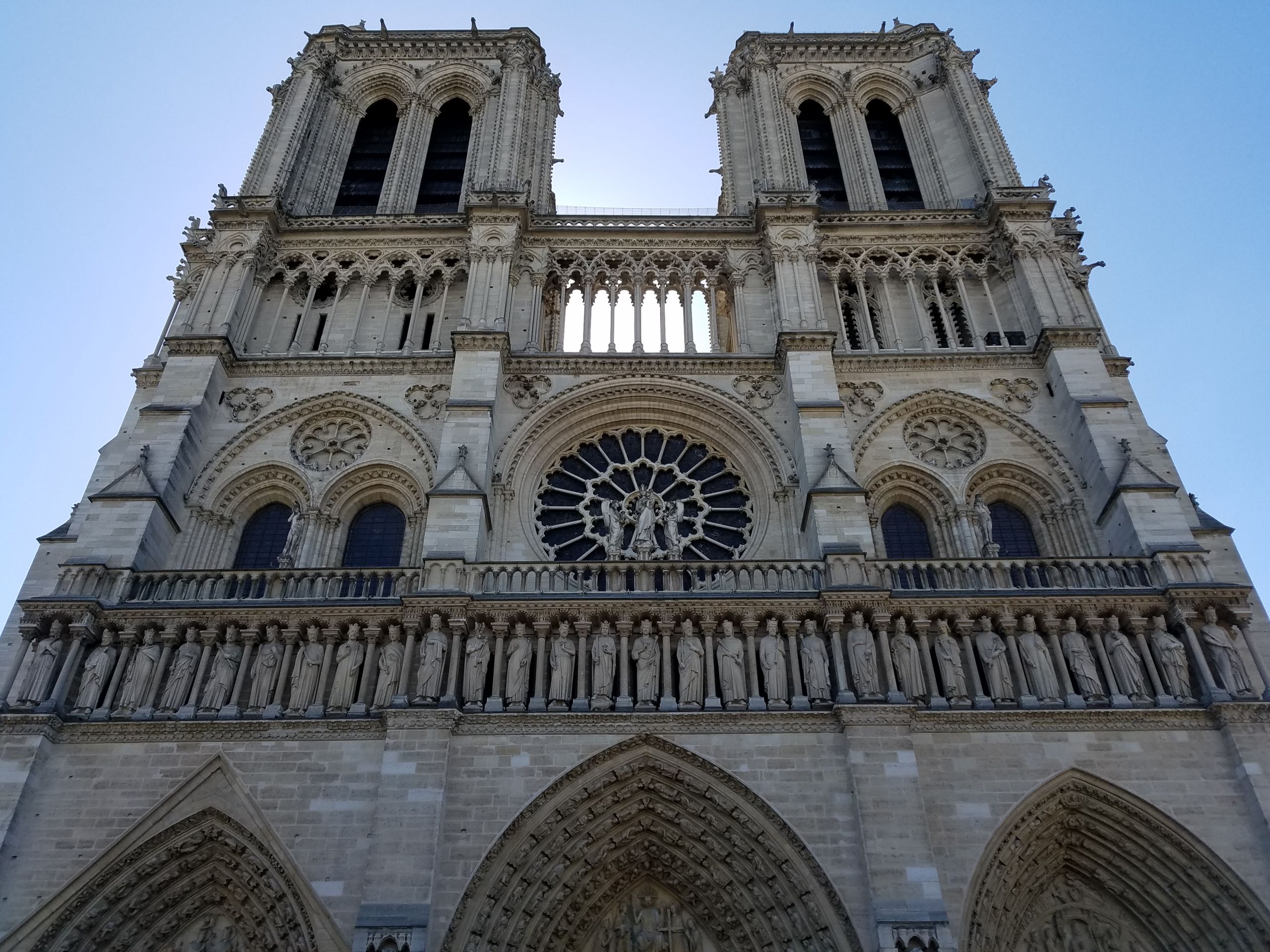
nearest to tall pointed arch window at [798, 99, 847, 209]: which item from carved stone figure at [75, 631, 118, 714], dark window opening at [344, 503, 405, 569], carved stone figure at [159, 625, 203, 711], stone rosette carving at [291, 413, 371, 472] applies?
stone rosette carving at [291, 413, 371, 472]

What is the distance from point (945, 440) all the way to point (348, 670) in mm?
10483

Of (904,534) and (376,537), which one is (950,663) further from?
(376,537)

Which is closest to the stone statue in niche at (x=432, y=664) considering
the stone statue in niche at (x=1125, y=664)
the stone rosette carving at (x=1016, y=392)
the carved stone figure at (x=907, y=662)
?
the carved stone figure at (x=907, y=662)

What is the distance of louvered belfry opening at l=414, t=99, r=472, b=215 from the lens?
75.5 feet

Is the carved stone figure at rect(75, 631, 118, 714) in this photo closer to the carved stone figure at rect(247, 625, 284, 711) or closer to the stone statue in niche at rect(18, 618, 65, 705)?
the stone statue in niche at rect(18, 618, 65, 705)

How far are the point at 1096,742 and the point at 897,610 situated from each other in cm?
288

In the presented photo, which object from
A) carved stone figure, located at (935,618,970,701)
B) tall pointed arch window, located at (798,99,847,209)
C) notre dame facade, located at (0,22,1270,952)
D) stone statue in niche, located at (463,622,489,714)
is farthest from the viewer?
tall pointed arch window, located at (798,99,847,209)

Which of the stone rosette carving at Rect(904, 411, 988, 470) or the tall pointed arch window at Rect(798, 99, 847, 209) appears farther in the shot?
the tall pointed arch window at Rect(798, 99, 847, 209)

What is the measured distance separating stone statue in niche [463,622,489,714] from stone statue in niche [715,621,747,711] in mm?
3080

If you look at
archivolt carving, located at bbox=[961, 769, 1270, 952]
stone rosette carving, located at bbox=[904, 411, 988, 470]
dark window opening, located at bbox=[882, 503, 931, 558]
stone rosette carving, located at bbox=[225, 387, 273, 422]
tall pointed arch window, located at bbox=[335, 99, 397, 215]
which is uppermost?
tall pointed arch window, located at bbox=[335, 99, 397, 215]

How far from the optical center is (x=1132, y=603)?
13836 mm

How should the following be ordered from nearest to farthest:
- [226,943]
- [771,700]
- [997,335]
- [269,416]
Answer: [226,943] → [771,700] → [269,416] → [997,335]

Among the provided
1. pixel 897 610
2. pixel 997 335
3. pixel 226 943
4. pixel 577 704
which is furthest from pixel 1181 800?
pixel 226 943

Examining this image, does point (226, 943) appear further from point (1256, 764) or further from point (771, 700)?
point (1256, 764)
